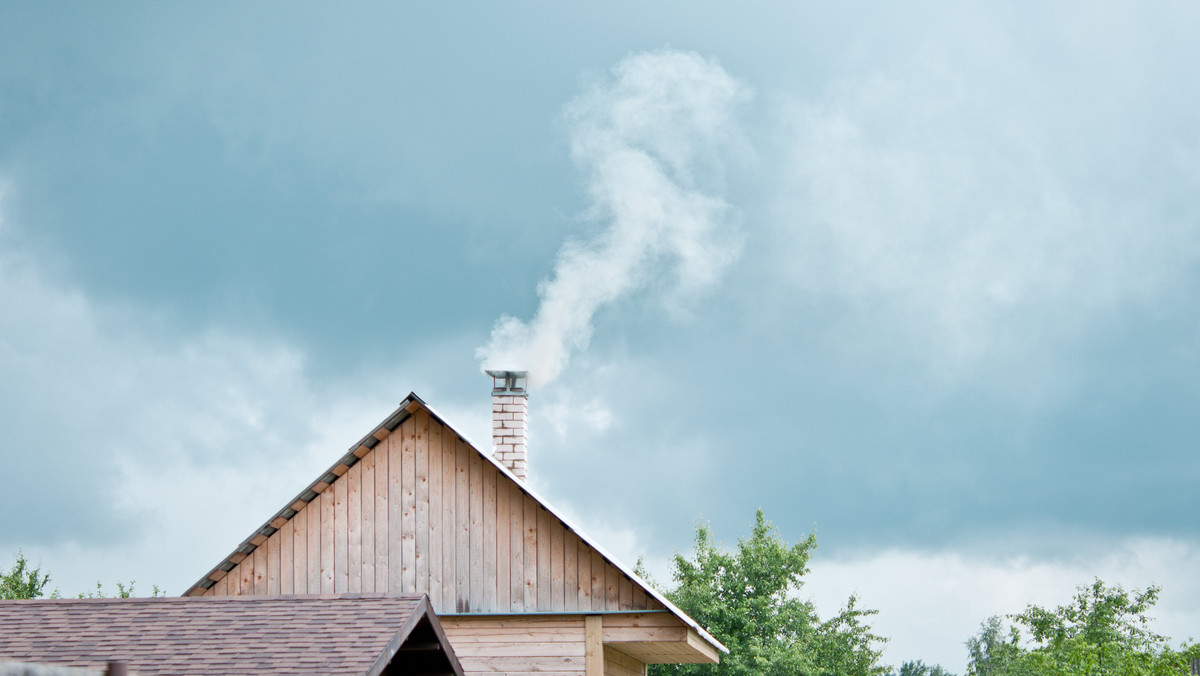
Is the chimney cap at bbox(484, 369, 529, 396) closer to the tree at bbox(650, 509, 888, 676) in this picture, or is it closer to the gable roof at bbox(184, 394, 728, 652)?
the gable roof at bbox(184, 394, 728, 652)

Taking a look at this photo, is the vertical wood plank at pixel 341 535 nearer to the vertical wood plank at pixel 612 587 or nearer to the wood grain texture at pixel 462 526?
the wood grain texture at pixel 462 526

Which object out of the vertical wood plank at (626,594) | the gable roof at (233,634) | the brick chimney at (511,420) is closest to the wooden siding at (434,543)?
the vertical wood plank at (626,594)

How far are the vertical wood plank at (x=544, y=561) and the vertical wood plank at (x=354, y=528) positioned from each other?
2815 mm

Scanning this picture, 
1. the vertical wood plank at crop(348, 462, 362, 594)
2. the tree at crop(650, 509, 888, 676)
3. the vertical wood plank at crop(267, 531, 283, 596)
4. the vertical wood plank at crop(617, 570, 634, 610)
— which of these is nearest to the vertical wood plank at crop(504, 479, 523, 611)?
the vertical wood plank at crop(617, 570, 634, 610)

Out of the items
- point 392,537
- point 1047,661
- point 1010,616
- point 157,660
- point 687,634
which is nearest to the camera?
point 157,660

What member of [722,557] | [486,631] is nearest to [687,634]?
[486,631]

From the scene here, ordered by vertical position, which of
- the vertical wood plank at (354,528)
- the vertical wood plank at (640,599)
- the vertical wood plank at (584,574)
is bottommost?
the vertical wood plank at (640,599)

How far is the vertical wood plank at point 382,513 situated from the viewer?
17.8m

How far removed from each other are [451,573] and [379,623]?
597 cm

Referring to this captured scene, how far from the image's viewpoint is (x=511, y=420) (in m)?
20.2

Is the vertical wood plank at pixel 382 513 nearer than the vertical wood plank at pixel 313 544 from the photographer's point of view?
Yes

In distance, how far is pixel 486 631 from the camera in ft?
56.3

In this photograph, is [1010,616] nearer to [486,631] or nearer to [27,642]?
[486,631]

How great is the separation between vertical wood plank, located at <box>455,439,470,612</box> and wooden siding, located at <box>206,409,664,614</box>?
0.05ft
